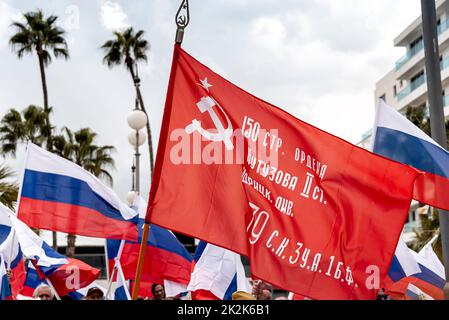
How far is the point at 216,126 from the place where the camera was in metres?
7.45

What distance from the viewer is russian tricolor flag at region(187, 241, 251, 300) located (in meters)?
12.6

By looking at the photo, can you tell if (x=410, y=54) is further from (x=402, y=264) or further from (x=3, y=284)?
(x=3, y=284)

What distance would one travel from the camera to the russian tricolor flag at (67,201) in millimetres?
11500

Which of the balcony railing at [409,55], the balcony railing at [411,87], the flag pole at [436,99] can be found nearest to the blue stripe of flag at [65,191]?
the flag pole at [436,99]

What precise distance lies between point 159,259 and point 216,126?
635 cm

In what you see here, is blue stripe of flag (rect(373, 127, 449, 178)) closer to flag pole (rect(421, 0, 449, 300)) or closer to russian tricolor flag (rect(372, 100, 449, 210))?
russian tricolor flag (rect(372, 100, 449, 210))

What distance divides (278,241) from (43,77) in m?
39.4

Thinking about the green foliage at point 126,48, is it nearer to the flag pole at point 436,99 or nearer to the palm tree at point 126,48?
the palm tree at point 126,48

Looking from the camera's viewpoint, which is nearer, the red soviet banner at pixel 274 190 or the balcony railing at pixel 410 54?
the red soviet banner at pixel 274 190

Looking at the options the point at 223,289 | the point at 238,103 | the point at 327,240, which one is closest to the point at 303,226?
the point at 327,240

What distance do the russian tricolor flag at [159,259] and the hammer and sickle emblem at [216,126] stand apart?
5.97 metres

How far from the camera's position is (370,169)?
7.57 metres

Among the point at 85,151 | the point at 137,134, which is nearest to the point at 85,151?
the point at 85,151
